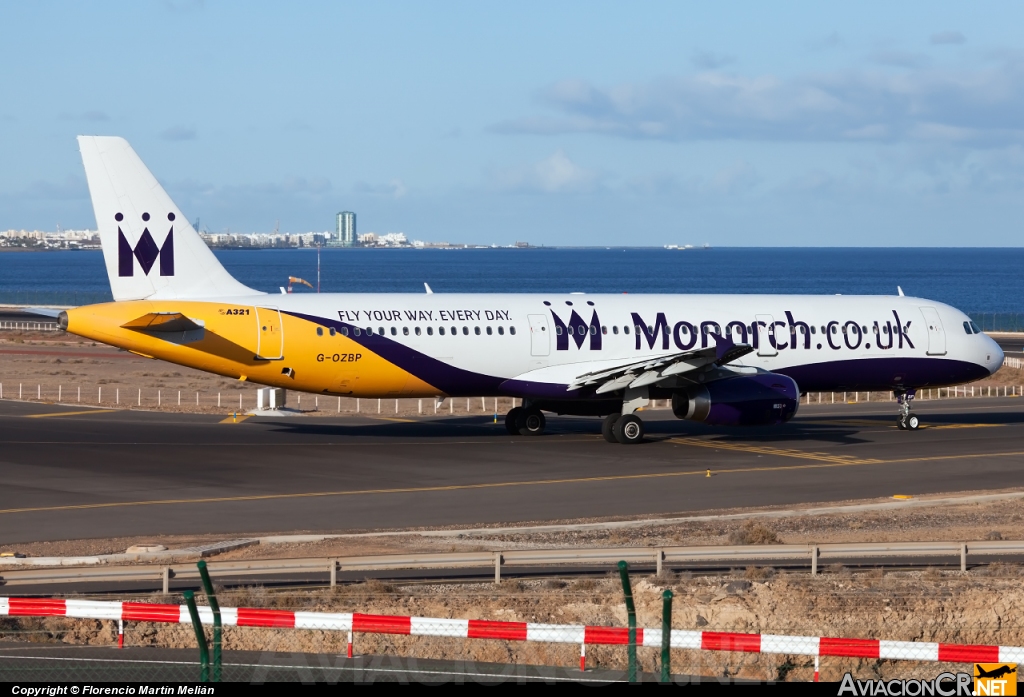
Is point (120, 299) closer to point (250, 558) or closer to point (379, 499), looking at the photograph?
point (379, 499)

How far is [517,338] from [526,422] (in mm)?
3681

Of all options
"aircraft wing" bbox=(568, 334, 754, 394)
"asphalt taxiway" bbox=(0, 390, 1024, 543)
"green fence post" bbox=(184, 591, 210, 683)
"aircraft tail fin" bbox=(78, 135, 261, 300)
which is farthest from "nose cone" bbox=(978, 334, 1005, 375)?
"green fence post" bbox=(184, 591, 210, 683)

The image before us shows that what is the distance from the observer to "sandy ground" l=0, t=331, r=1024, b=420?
5388 cm

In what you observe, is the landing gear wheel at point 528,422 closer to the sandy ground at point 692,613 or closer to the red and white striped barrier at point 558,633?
the sandy ground at point 692,613

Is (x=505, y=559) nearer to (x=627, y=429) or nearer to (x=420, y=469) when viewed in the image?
(x=420, y=469)

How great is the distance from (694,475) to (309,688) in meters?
22.1

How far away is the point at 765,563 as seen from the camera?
21469 mm

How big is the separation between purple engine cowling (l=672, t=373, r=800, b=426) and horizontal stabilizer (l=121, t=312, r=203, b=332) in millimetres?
14476

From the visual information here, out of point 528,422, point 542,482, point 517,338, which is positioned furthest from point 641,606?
point 528,422

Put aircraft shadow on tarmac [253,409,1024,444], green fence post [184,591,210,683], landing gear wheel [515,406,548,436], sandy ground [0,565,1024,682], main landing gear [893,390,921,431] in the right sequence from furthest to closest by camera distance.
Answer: main landing gear [893,390,921,431]
aircraft shadow on tarmac [253,409,1024,444]
landing gear wheel [515,406,548,436]
sandy ground [0,565,1024,682]
green fence post [184,591,210,683]

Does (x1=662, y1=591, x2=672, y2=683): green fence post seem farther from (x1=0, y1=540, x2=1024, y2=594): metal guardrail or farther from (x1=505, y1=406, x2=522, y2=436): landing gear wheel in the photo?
(x1=505, y1=406, x2=522, y2=436): landing gear wheel

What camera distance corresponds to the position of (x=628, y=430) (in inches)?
1564

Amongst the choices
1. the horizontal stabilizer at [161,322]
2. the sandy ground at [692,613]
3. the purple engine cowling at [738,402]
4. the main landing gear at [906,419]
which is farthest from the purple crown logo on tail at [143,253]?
the main landing gear at [906,419]

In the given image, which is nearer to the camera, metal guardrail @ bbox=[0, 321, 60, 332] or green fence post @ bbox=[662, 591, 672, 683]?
green fence post @ bbox=[662, 591, 672, 683]
